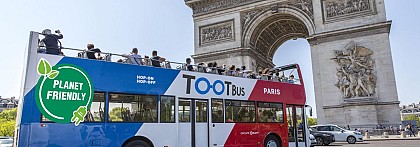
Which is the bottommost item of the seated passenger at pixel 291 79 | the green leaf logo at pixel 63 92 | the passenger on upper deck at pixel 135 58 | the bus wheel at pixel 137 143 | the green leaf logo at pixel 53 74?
the bus wheel at pixel 137 143

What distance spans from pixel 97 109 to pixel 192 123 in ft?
9.06

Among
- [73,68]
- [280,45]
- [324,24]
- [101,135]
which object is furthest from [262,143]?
[280,45]

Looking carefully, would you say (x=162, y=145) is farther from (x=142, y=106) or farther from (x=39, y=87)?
(x=39, y=87)

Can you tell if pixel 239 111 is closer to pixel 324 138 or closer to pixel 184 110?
pixel 184 110

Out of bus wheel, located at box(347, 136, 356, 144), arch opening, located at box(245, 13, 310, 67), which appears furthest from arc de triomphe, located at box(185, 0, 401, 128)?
bus wheel, located at box(347, 136, 356, 144)

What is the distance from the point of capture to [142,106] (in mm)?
8414

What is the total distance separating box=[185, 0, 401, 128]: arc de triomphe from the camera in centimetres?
2369

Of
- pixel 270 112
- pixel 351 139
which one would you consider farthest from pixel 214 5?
pixel 270 112

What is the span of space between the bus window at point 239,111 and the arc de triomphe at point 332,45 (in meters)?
16.1

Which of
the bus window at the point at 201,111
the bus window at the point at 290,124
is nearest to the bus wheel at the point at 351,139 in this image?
the bus window at the point at 290,124

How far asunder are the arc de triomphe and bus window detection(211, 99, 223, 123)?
1722 cm

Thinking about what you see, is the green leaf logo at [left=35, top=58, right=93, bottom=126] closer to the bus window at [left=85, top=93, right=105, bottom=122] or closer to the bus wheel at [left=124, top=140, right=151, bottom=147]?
the bus window at [left=85, top=93, right=105, bottom=122]

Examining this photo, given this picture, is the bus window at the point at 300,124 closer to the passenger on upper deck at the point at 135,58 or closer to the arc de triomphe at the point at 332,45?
the passenger on upper deck at the point at 135,58

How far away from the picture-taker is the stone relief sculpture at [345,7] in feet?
83.3
